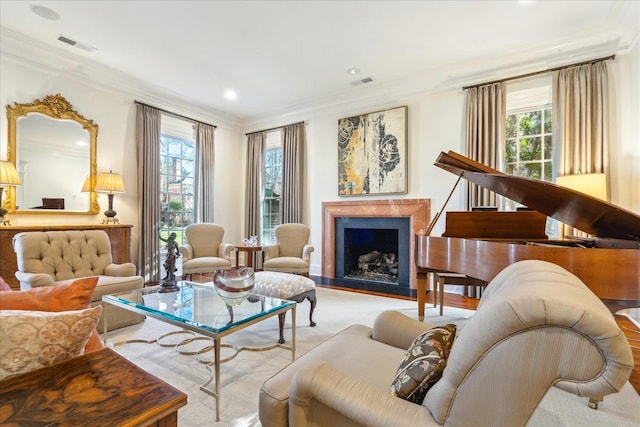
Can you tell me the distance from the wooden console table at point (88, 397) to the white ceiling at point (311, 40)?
3282 millimetres

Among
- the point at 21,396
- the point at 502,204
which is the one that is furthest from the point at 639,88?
the point at 21,396

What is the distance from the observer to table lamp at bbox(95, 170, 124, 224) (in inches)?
162

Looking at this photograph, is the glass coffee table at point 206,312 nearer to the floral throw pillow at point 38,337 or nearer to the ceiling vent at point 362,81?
the floral throw pillow at point 38,337

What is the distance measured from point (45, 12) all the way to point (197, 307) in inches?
135

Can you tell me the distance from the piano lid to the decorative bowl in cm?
174

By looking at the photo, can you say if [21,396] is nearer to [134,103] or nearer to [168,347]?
[168,347]

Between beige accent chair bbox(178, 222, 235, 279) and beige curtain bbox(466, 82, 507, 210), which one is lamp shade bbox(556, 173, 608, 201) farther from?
beige accent chair bbox(178, 222, 235, 279)

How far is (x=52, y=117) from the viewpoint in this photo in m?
3.95

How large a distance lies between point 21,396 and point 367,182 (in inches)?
183

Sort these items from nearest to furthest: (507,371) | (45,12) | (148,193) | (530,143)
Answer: (507,371) → (45,12) → (530,143) → (148,193)

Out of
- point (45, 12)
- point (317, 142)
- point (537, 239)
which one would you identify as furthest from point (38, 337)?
point (317, 142)

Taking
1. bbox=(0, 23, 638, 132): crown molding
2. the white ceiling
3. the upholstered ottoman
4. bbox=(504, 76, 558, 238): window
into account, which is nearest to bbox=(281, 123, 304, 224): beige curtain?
bbox=(0, 23, 638, 132): crown molding

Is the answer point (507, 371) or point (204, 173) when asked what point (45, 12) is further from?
point (507, 371)

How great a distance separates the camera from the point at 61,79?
13.2 ft
